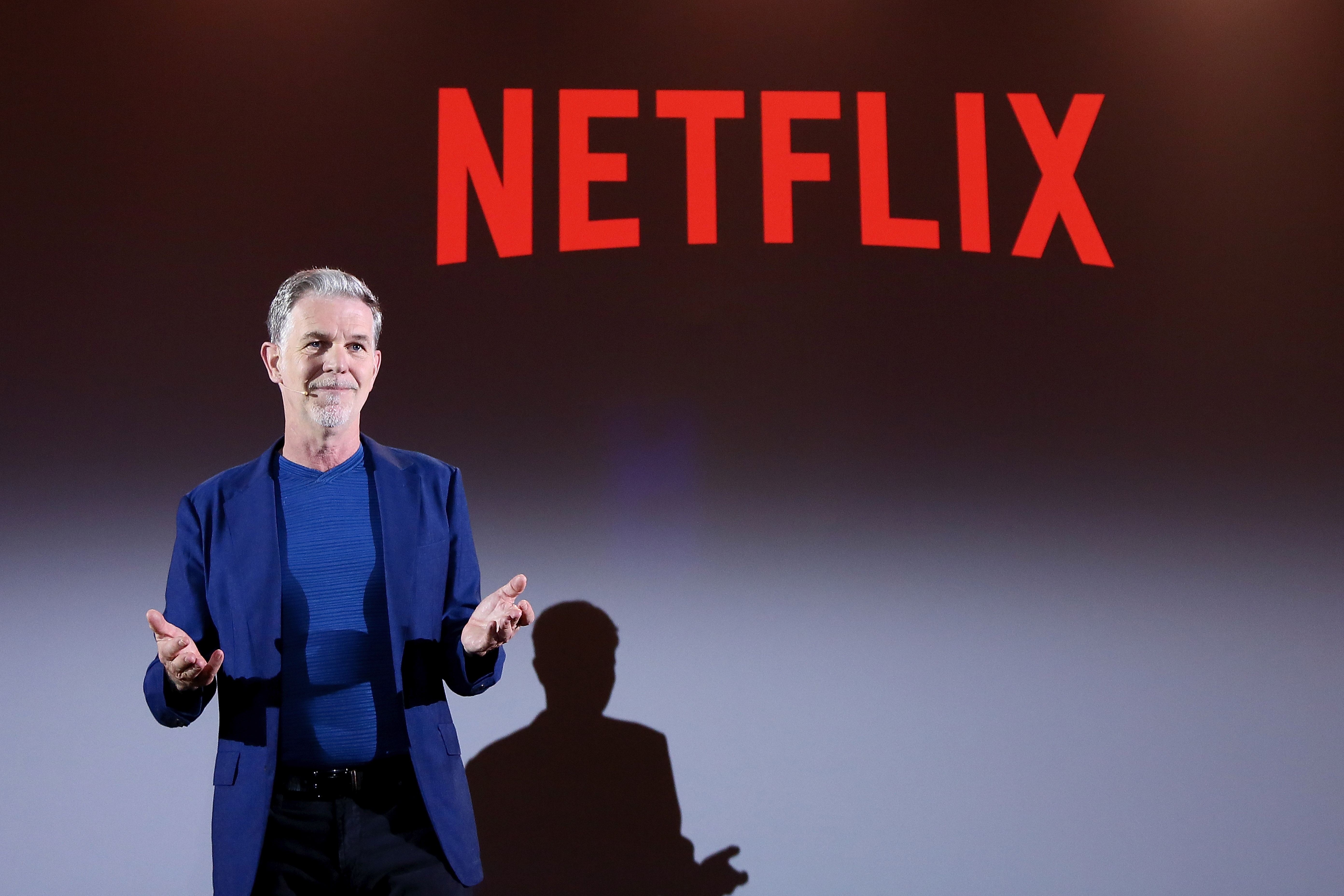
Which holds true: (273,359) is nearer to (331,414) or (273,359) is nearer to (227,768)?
(331,414)

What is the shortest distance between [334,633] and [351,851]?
1.21 ft

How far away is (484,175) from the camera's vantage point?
3.08 m

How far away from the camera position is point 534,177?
309cm

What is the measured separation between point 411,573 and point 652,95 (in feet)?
6.20

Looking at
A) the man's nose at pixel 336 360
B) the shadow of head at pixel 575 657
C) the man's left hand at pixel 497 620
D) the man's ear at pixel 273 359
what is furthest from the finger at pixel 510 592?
the shadow of head at pixel 575 657

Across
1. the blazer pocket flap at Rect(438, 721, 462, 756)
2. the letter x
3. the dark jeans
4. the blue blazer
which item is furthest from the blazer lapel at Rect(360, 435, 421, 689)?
the letter x

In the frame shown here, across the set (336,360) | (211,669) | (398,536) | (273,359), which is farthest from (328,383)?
(211,669)

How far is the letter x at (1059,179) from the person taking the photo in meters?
3.15

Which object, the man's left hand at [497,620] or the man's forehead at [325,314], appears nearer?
the man's left hand at [497,620]

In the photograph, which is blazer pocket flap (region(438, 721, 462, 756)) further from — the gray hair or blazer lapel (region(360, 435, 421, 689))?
the gray hair

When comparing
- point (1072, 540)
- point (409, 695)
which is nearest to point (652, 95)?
point (1072, 540)

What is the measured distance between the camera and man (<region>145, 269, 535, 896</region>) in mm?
1713

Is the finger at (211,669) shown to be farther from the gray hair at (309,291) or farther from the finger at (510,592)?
the gray hair at (309,291)

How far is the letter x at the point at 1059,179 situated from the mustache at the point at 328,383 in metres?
2.15
